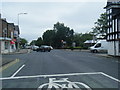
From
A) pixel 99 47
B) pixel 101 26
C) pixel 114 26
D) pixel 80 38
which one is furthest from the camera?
pixel 80 38

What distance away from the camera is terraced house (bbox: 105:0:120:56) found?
23906 millimetres

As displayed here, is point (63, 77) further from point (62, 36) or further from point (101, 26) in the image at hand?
point (62, 36)

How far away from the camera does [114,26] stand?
25.2 metres

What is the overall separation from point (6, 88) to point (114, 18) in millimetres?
21443

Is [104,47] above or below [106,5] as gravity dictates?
below

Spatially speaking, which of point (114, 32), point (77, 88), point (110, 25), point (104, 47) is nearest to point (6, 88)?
point (77, 88)

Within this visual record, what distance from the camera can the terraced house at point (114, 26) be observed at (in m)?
23.9

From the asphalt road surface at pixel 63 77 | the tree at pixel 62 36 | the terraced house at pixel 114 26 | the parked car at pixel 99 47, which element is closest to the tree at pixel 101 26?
the parked car at pixel 99 47

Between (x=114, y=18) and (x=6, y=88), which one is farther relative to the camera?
(x=114, y=18)

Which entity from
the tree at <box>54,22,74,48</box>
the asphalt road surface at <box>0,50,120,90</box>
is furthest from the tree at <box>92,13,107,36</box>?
the asphalt road surface at <box>0,50,120,90</box>

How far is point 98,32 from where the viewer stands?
57844 millimetres

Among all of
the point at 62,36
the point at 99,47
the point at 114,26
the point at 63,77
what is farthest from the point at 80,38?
the point at 63,77

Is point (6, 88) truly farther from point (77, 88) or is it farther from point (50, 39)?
point (50, 39)

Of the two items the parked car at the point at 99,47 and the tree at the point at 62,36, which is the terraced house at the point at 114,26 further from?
the tree at the point at 62,36
